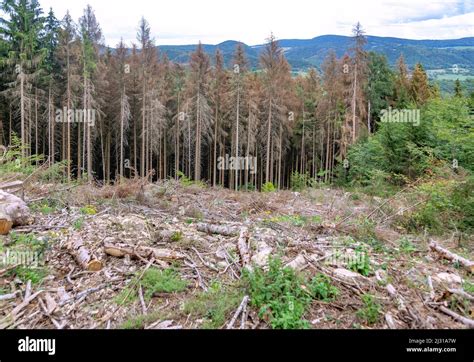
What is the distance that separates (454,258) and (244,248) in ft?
9.50

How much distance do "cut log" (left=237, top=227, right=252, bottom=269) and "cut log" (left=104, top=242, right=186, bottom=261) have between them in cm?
78

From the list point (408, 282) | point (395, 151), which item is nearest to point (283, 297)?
point (408, 282)

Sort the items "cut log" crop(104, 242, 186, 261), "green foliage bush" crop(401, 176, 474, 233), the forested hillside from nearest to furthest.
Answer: the forested hillside → "cut log" crop(104, 242, 186, 261) → "green foliage bush" crop(401, 176, 474, 233)

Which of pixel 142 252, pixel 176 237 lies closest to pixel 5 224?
pixel 142 252

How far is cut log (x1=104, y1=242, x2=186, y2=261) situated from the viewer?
426 centimetres

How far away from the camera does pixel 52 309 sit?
125 inches

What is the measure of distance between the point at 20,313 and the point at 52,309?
10.8 inches

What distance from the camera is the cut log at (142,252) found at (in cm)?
426

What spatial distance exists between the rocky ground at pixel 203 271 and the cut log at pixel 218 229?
18 millimetres

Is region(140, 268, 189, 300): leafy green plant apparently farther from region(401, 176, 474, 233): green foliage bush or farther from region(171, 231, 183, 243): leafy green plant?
region(401, 176, 474, 233): green foliage bush

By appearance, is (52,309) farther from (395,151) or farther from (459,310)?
(395,151)

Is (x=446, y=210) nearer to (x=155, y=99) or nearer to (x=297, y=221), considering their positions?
(x=297, y=221)

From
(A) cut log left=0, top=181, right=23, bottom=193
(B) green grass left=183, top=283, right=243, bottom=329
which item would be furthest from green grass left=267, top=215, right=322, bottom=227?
(A) cut log left=0, top=181, right=23, bottom=193
